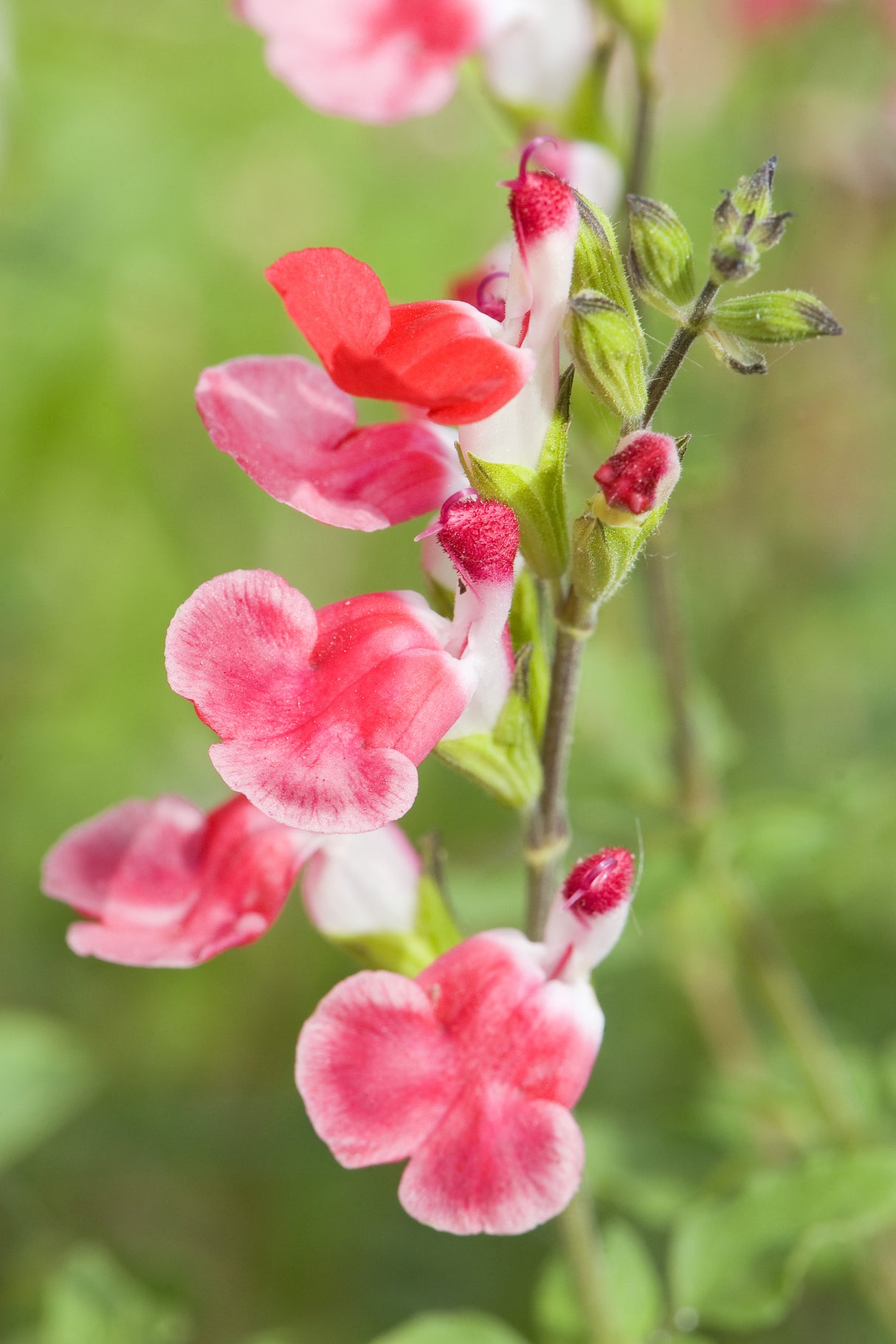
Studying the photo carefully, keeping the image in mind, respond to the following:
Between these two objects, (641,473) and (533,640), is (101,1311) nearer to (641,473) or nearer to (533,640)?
(533,640)

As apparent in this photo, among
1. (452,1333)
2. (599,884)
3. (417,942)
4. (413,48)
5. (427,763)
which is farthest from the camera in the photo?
(427,763)

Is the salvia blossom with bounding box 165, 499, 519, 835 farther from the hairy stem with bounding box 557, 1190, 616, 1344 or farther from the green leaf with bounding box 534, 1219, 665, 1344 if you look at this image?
the green leaf with bounding box 534, 1219, 665, 1344

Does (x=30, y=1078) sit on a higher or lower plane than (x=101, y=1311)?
higher

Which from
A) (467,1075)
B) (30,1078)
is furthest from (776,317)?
(30,1078)

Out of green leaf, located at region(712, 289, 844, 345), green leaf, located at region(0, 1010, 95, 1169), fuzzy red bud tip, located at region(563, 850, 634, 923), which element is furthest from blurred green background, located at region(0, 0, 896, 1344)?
fuzzy red bud tip, located at region(563, 850, 634, 923)

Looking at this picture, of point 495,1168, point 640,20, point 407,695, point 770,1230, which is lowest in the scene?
point 770,1230

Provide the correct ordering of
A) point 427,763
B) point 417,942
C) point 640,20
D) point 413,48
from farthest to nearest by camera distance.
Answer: point 427,763 < point 413,48 < point 640,20 < point 417,942
